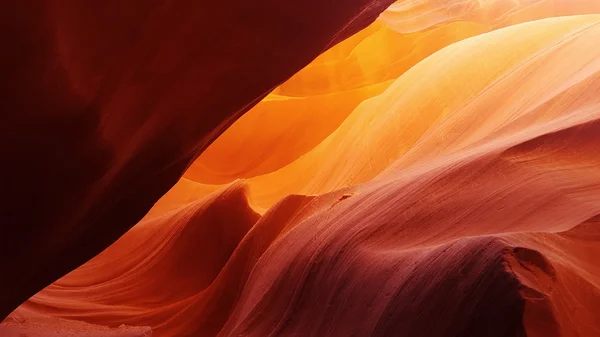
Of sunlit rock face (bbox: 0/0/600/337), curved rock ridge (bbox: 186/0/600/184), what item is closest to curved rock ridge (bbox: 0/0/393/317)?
sunlit rock face (bbox: 0/0/600/337)

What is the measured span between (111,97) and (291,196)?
5.62ft

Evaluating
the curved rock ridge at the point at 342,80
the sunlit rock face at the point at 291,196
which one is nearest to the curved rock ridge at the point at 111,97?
the sunlit rock face at the point at 291,196

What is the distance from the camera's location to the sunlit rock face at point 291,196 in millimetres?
1547

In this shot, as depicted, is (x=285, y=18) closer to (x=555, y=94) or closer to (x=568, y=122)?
(x=568, y=122)

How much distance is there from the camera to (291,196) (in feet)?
11.0

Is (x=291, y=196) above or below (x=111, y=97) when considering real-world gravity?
below

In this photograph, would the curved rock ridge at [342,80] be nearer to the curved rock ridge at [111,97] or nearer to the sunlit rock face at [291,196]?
the sunlit rock face at [291,196]

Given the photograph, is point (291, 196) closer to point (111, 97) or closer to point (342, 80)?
point (111, 97)

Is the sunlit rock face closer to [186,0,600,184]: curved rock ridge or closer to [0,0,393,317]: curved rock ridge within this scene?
[0,0,393,317]: curved rock ridge

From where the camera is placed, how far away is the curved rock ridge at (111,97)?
1.50 m

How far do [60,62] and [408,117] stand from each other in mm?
2457

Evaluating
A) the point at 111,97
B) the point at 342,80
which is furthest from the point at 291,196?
the point at 342,80

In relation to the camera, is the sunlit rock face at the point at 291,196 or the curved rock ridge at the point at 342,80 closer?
the sunlit rock face at the point at 291,196

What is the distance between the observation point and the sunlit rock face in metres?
1.55
